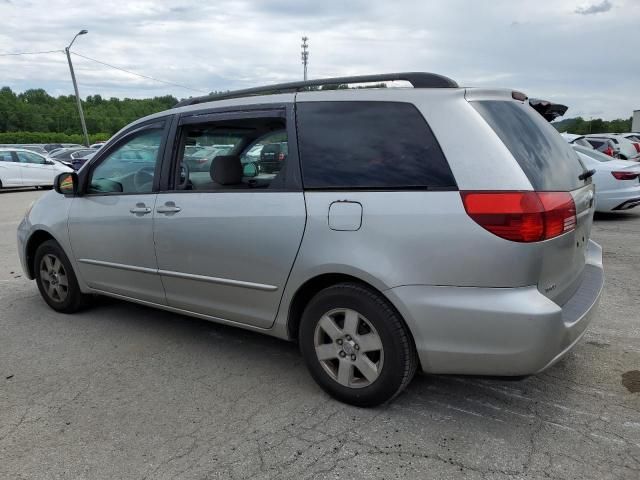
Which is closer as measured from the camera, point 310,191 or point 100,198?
point 310,191

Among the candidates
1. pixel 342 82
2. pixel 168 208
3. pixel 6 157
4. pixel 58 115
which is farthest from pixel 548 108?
pixel 58 115

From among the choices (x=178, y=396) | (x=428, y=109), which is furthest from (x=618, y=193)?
(x=178, y=396)

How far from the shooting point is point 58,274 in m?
4.75

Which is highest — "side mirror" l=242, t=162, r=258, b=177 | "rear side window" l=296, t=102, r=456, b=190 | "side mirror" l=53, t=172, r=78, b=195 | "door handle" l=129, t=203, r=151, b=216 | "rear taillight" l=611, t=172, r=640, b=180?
"rear side window" l=296, t=102, r=456, b=190

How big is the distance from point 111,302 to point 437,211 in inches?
144

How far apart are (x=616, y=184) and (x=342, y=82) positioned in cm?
834

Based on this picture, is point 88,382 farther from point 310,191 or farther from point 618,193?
point 618,193

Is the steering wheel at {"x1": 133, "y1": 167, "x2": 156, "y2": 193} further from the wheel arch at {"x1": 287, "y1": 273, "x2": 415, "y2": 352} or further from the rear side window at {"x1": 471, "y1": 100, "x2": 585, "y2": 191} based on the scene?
the rear side window at {"x1": 471, "y1": 100, "x2": 585, "y2": 191}

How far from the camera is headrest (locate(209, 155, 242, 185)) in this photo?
11.6 feet

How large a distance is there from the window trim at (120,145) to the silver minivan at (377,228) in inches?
1.1

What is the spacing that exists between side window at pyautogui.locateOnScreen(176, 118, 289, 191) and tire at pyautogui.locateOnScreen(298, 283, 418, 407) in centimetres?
86

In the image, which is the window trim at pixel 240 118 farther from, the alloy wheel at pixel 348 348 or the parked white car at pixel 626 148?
the parked white car at pixel 626 148

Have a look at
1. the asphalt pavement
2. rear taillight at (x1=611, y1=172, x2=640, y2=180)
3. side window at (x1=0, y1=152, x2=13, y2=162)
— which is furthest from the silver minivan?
side window at (x1=0, y1=152, x2=13, y2=162)

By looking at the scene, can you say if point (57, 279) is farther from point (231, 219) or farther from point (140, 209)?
point (231, 219)
